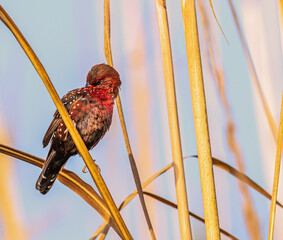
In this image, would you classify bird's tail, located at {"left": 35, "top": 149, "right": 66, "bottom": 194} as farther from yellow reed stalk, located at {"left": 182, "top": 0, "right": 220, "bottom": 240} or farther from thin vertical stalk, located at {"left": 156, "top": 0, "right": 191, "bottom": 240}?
yellow reed stalk, located at {"left": 182, "top": 0, "right": 220, "bottom": 240}

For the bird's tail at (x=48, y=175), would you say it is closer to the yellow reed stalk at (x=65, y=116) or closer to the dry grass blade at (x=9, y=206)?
the dry grass blade at (x=9, y=206)

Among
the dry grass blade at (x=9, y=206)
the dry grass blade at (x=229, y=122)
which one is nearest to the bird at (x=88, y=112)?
the dry grass blade at (x=9, y=206)

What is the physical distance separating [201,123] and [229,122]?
607 mm

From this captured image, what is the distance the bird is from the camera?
1486mm

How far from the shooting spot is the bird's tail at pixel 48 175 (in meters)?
1.43

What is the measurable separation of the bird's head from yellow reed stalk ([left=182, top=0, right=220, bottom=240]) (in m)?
0.60

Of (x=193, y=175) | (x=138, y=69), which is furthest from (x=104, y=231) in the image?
(x=138, y=69)

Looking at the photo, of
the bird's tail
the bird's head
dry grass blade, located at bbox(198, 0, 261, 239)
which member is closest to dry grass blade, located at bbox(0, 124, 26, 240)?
the bird's tail

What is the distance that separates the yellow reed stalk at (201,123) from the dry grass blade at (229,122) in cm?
52

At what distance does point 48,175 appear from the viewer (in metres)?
1.43

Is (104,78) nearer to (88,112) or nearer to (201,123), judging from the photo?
(88,112)

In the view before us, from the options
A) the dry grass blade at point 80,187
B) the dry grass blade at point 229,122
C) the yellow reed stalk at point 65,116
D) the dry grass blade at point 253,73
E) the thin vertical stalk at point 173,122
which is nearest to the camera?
the yellow reed stalk at point 65,116

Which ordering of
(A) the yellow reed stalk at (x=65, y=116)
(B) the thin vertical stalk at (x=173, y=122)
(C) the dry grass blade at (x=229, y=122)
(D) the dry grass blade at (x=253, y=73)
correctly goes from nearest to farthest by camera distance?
(A) the yellow reed stalk at (x=65, y=116), (B) the thin vertical stalk at (x=173, y=122), (D) the dry grass blade at (x=253, y=73), (C) the dry grass blade at (x=229, y=122)

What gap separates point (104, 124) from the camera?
4.97ft
